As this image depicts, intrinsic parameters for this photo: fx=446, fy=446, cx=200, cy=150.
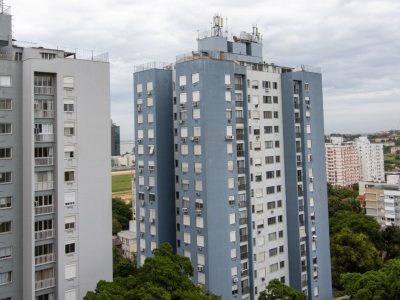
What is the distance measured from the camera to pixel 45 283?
26953 millimetres

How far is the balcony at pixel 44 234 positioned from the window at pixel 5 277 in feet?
9.04

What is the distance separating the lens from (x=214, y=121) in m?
39.5

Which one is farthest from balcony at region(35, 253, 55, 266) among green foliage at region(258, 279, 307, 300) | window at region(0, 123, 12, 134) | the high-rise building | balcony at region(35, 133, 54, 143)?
the high-rise building

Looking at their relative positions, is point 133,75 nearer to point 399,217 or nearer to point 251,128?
point 251,128

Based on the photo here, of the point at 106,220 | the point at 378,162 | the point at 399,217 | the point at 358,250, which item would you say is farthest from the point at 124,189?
the point at 106,220

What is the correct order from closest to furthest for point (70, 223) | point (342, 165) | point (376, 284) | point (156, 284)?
point (156, 284), point (70, 223), point (376, 284), point (342, 165)

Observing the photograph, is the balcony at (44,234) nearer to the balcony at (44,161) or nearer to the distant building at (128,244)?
the balcony at (44,161)

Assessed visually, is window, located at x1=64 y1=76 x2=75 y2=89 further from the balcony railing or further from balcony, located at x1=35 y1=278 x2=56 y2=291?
balcony, located at x1=35 y1=278 x2=56 y2=291

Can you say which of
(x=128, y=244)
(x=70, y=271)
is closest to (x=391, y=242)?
(x=128, y=244)

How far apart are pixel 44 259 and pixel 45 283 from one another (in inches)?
56.4

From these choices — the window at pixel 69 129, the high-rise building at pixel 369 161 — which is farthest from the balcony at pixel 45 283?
the high-rise building at pixel 369 161

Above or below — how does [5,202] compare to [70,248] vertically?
above

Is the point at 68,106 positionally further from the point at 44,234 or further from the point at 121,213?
the point at 121,213

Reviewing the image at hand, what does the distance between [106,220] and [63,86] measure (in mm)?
8975
